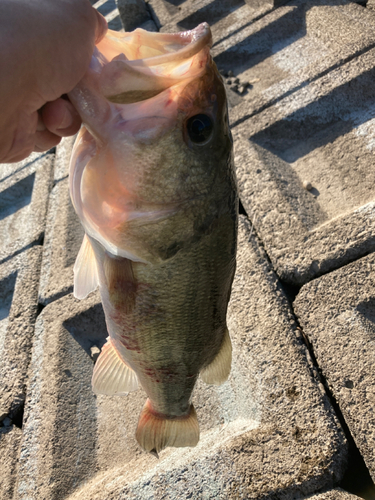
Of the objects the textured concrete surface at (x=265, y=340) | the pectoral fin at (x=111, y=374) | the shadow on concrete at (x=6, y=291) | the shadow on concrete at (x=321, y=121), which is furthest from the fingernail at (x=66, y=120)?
the shadow on concrete at (x=6, y=291)

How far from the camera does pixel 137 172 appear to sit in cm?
119

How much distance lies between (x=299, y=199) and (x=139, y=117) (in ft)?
6.45

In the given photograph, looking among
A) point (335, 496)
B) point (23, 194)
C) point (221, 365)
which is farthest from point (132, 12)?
point (335, 496)

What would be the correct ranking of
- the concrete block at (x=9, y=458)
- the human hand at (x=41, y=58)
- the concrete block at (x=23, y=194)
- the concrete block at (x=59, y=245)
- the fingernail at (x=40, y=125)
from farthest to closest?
the concrete block at (x=23, y=194)
the concrete block at (x=59, y=245)
the concrete block at (x=9, y=458)
the fingernail at (x=40, y=125)
the human hand at (x=41, y=58)

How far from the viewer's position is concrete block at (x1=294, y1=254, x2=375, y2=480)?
1779mm

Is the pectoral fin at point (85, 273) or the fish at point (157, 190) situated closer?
the fish at point (157, 190)

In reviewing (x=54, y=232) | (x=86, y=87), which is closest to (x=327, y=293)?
(x=86, y=87)

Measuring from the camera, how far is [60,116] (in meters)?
1.17

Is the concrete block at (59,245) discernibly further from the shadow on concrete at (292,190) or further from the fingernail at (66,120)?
the fingernail at (66,120)

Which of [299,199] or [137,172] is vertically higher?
[137,172]

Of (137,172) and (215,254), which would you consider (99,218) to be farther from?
(215,254)

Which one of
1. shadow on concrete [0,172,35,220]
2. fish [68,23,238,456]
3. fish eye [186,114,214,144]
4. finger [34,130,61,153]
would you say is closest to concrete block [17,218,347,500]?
fish [68,23,238,456]

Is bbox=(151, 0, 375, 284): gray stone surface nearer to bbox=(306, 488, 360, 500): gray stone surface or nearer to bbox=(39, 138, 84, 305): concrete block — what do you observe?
bbox=(306, 488, 360, 500): gray stone surface

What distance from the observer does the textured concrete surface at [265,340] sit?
5.98 feet
